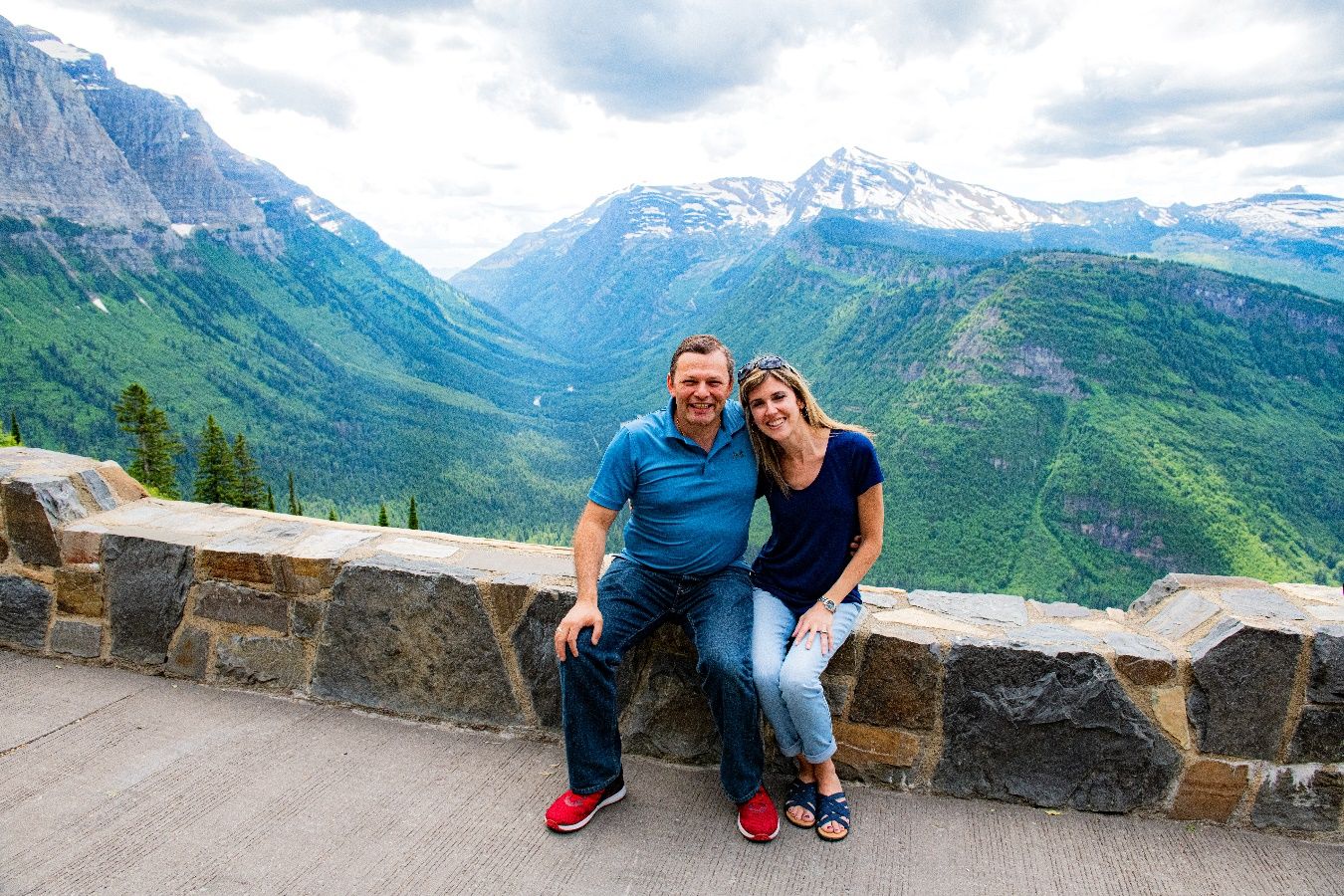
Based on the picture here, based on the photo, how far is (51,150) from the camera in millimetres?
165000

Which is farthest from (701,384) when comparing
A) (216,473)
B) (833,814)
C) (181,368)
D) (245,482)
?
(181,368)

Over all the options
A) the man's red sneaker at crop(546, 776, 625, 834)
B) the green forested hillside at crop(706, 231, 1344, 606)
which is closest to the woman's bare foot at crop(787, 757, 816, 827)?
the man's red sneaker at crop(546, 776, 625, 834)

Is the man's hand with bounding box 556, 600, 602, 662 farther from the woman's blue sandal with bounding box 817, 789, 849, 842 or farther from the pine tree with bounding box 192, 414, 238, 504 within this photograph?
the pine tree with bounding box 192, 414, 238, 504

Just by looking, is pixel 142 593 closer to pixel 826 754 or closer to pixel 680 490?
pixel 680 490

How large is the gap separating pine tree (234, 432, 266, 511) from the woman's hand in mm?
43319

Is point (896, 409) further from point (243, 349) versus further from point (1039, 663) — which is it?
point (1039, 663)

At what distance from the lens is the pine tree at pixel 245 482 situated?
42.0 metres

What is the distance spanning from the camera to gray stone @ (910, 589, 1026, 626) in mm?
3965

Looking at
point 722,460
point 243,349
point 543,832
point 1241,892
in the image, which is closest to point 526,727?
point 543,832

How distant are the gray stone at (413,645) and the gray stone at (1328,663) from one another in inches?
137

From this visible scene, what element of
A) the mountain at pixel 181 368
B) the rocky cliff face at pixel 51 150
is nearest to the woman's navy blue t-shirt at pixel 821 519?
the mountain at pixel 181 368

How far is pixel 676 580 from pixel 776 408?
3.04ft

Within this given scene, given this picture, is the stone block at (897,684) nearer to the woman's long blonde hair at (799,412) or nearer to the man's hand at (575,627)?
the woman's long blonde hair at (799,412)

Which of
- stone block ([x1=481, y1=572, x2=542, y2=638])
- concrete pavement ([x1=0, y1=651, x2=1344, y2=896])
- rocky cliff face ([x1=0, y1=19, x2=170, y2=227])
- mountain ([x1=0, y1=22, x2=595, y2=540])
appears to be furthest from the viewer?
rocky cliff face ([x1=0, y1=19, x2=170, y2=227])
